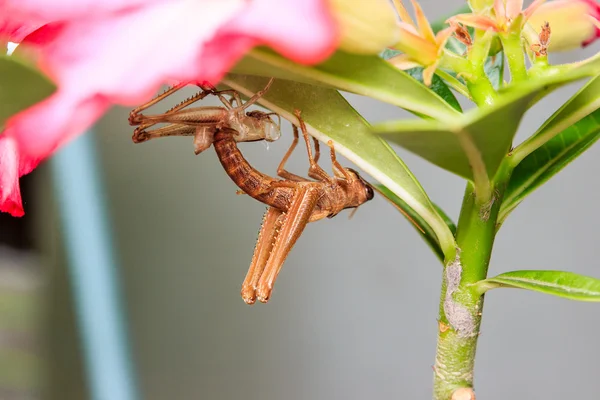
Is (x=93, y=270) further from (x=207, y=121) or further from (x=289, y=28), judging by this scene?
(x=289, y=28)

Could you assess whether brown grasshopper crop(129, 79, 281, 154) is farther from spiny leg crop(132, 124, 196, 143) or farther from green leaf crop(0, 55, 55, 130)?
green leaf crop(0, 55, 55, 130)

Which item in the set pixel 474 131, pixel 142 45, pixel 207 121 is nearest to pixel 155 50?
pixel 142 45

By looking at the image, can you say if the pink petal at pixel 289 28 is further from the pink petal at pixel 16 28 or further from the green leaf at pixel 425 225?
the green leaf at pixel 425 225

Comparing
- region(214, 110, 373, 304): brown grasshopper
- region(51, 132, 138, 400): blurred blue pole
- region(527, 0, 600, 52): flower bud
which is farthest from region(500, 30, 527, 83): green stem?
region(51, 132, 138, 400): blurred blue pole

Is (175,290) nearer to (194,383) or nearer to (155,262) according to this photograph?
(155,262)

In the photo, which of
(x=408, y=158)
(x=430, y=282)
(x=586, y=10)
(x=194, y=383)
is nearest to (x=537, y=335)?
(x=430, y=282)

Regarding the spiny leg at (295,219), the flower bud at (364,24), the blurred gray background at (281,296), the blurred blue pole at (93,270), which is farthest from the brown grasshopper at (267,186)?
the blurred blue pole at (93,270)
